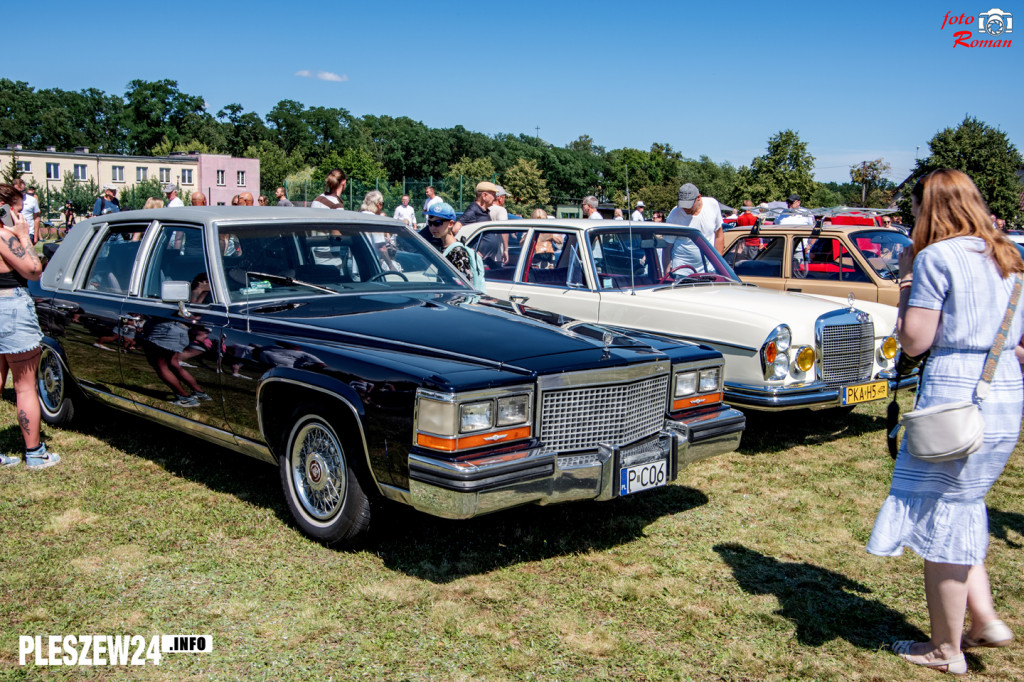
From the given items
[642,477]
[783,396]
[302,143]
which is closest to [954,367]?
[642,477]

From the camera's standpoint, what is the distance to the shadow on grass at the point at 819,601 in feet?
11.7

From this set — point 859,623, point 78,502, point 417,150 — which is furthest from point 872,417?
point 417,150

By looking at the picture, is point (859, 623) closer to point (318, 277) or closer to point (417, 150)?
point (318, 277)

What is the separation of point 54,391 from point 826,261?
25.4ft

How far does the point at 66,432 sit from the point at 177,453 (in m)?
1.16

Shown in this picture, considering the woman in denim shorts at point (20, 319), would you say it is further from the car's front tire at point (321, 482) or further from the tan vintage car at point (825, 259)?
the tan vintage car at point (825, 259)

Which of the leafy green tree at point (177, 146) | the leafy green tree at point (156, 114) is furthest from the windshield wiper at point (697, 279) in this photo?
the leafy green tree at point (156, 114)

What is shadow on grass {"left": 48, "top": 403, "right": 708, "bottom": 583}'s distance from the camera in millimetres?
4219

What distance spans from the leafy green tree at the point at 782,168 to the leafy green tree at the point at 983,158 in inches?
381

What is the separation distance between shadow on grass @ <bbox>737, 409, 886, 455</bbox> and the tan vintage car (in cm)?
178

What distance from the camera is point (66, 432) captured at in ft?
21.0

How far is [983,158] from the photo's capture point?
151 ft

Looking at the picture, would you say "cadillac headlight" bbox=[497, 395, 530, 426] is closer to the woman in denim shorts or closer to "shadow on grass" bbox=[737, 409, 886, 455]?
"shadow on grass" bbox=[737, 409, 886, 455]

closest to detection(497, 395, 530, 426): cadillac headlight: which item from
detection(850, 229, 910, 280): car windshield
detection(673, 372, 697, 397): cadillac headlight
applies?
detection(673, 372, 697, 397): cadillac headlight
